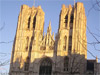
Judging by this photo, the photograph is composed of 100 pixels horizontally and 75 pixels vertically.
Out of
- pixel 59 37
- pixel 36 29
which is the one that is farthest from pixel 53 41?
pixel 36 29

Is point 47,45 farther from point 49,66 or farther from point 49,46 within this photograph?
point 49,66

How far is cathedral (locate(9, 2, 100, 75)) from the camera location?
120 ft

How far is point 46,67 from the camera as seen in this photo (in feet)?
122

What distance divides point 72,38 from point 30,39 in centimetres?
784

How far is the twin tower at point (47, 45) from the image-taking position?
36719 millimetres

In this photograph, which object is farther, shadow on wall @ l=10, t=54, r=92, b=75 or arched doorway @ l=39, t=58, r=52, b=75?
arched doorway @ l=39, t=58, r=52, b=75

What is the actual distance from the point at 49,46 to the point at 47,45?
16.5 inches

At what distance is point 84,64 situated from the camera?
37125 mm

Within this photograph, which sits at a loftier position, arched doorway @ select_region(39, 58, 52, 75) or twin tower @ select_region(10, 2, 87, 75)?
twin tower @ select_region(10, 2, 87, 75)

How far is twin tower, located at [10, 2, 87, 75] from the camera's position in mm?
36719

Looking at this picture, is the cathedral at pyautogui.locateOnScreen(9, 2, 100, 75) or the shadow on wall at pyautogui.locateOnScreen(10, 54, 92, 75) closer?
the shadow on wall at pyautogui.locateOnScreen(10, 54, 92, 75)

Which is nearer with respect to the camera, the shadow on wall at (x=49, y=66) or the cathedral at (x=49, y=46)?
the shadow on wall at (x=49, y=66)

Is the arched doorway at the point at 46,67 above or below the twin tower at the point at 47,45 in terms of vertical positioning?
below

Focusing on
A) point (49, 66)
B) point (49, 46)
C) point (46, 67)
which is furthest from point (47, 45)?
point (46, 67)
